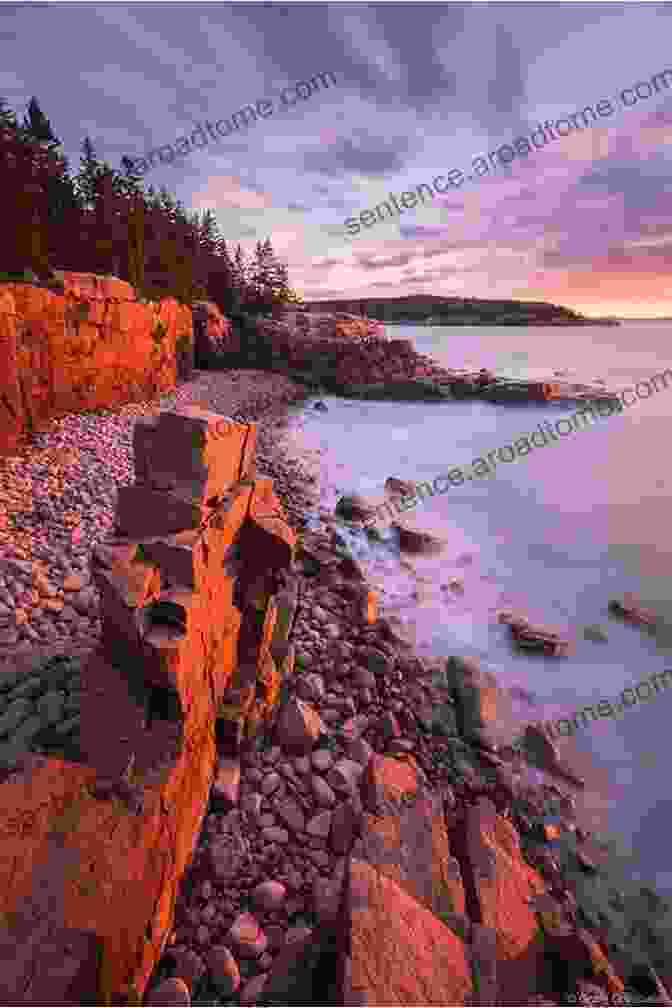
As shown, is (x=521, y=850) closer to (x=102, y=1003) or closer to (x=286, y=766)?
(x=286, y=766)

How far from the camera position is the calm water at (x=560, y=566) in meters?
6.18

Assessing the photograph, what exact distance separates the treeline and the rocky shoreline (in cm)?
1114

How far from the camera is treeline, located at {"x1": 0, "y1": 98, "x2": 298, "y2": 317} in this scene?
591 inches

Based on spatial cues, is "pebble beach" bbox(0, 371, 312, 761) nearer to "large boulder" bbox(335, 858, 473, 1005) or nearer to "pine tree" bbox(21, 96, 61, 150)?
"large boulder" bbox(335, 858, 473, 1005)

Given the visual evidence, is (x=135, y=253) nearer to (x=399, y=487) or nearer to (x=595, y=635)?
(x=399, y=487)

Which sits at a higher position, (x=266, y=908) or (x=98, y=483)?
(x=98, y=483)

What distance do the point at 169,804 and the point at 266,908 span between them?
1.25 m

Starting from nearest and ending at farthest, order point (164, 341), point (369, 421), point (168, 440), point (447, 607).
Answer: point (168, 440), point (447, 607), point (164, 341), point (369, 421)

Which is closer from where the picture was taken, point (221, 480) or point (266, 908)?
point (266, 908)

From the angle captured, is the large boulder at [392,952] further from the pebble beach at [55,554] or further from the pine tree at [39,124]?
the pine tree at [39,124]

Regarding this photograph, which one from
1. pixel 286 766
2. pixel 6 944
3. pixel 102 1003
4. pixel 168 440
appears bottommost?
pixel 286 766

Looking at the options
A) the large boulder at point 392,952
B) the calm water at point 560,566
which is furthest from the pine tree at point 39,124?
the large boulder at point 392,952

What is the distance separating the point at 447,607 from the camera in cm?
899

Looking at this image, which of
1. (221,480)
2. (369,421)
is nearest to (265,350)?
(369,421)
